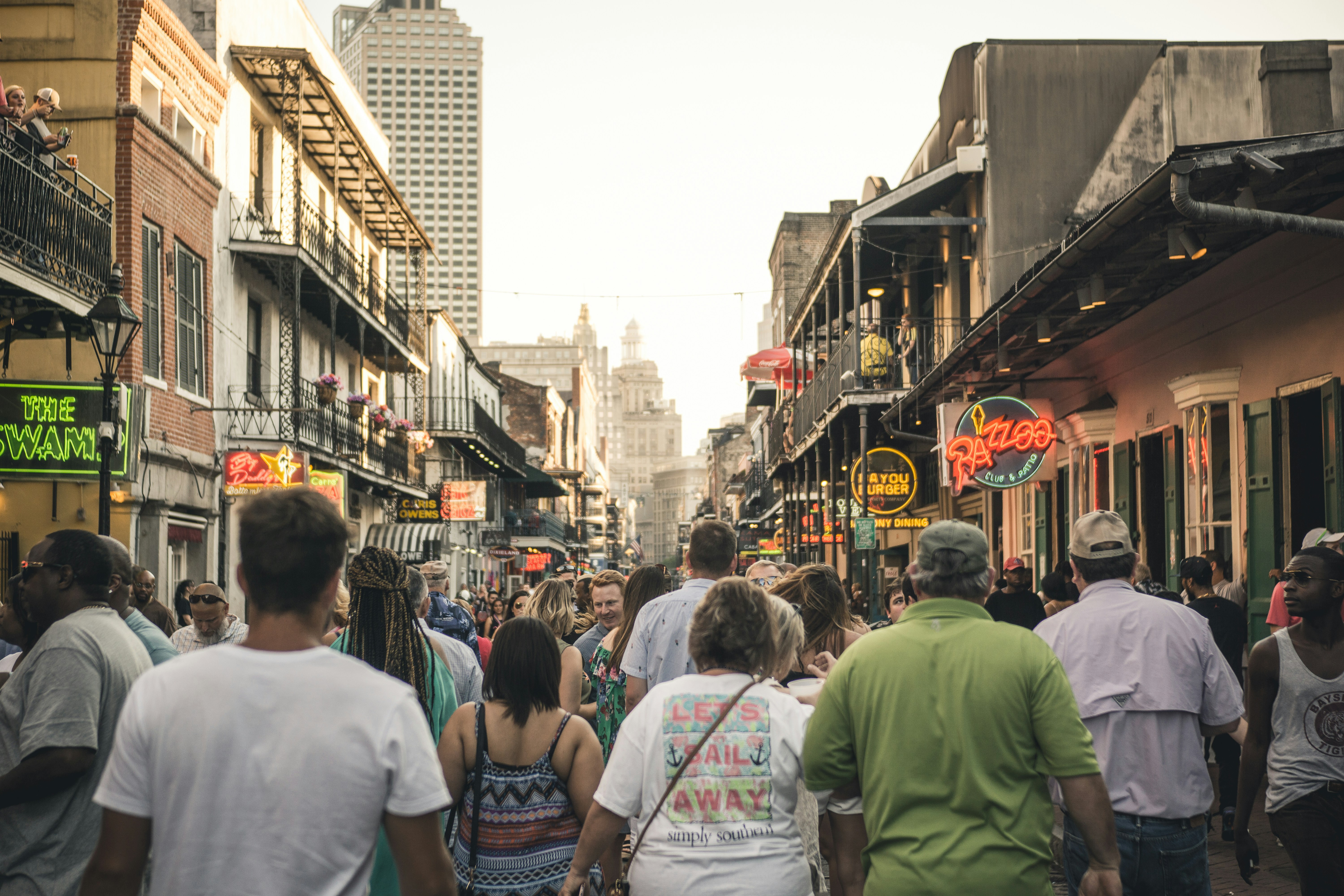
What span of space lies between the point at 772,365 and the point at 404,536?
35.2 feet

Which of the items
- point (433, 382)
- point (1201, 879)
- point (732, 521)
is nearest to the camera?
point (1201, 879)

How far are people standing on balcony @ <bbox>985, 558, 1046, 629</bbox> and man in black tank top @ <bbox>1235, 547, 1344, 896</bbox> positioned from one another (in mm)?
5905

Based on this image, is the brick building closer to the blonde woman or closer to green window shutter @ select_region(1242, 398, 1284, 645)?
the blonde woman

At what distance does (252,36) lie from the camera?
74.6 ft

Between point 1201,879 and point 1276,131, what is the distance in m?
15.8

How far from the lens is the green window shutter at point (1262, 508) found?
11.0 metres

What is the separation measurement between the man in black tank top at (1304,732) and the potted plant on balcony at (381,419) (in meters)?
24.5

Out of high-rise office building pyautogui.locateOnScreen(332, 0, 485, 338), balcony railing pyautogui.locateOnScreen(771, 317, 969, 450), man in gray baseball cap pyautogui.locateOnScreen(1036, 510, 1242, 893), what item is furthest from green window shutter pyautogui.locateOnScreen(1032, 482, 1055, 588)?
high-rise office building pyautogui.locateOnScreen(332, 0, 485, 338)

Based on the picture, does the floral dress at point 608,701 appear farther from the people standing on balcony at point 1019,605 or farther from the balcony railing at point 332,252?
the balcony railing at point 332,252

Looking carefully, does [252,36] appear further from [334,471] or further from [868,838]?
[868,838]

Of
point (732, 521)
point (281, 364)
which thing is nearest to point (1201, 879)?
point (281, 364)

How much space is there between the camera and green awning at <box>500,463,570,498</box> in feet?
187

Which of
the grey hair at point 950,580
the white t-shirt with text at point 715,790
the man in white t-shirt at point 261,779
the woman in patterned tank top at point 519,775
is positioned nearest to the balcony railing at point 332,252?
the woman in patterned tank top at point 519,775

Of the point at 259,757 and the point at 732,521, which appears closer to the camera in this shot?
the point at 259,757
